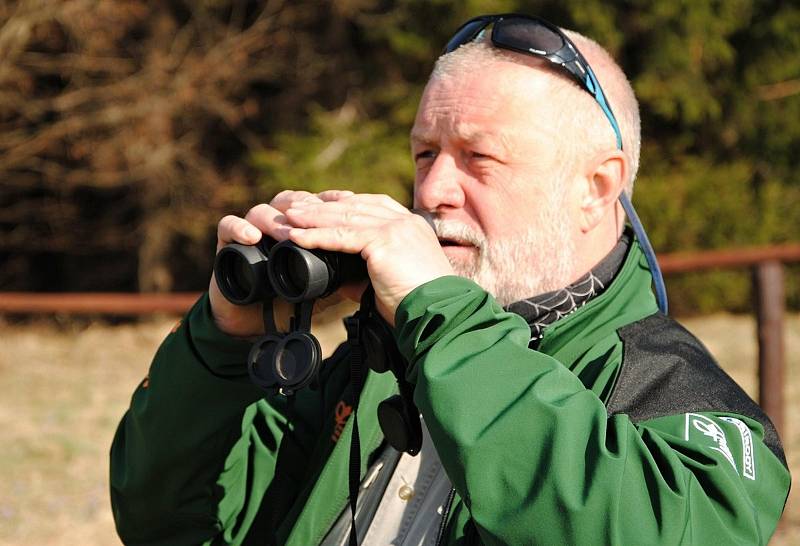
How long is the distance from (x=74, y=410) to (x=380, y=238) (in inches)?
224

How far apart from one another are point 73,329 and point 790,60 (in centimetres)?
791

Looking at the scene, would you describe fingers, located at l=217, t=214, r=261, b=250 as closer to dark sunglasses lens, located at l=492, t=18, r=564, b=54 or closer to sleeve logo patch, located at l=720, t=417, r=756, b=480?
dark sunglasses lens, located at l=492, t=18, r=564, b=54

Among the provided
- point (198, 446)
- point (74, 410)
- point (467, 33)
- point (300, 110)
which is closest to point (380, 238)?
point (198, 446)

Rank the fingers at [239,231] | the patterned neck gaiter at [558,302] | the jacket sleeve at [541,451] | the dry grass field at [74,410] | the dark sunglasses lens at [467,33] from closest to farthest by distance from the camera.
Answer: the jacket sleeve at [541,451]
the fingers at [239,231]
the patterned neck gaiter at [558,302]
the dark sunglasses lens at [467,33]
the dry grass field at [74,410]

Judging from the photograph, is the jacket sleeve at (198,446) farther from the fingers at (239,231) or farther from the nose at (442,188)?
the nose at (442,188)

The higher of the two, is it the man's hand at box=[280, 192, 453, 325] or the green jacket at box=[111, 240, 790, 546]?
the man's hand at box=[280, 192, 453, 325]

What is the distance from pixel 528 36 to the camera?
2.12 m

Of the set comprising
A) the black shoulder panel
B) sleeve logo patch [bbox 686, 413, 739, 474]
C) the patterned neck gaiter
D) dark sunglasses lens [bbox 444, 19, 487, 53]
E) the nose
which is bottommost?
the patterned neck gaiter

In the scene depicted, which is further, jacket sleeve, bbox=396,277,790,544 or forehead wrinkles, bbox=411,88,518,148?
forehead wrinkles, bbox=411,88,518,148

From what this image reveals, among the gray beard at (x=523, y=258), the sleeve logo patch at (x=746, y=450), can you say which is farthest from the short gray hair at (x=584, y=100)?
the sleeve logo patch at (x=746, y=450)

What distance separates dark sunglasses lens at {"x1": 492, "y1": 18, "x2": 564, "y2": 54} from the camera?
2.11 m

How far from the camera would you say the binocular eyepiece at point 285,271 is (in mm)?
1682

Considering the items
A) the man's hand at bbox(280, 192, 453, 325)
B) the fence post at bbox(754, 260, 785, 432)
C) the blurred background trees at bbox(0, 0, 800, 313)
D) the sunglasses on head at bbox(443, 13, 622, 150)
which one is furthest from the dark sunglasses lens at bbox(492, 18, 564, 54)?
the blurred background trees at bbox(0, 0, 800, 313)

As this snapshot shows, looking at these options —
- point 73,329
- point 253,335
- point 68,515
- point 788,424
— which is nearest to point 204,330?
point 253,335
